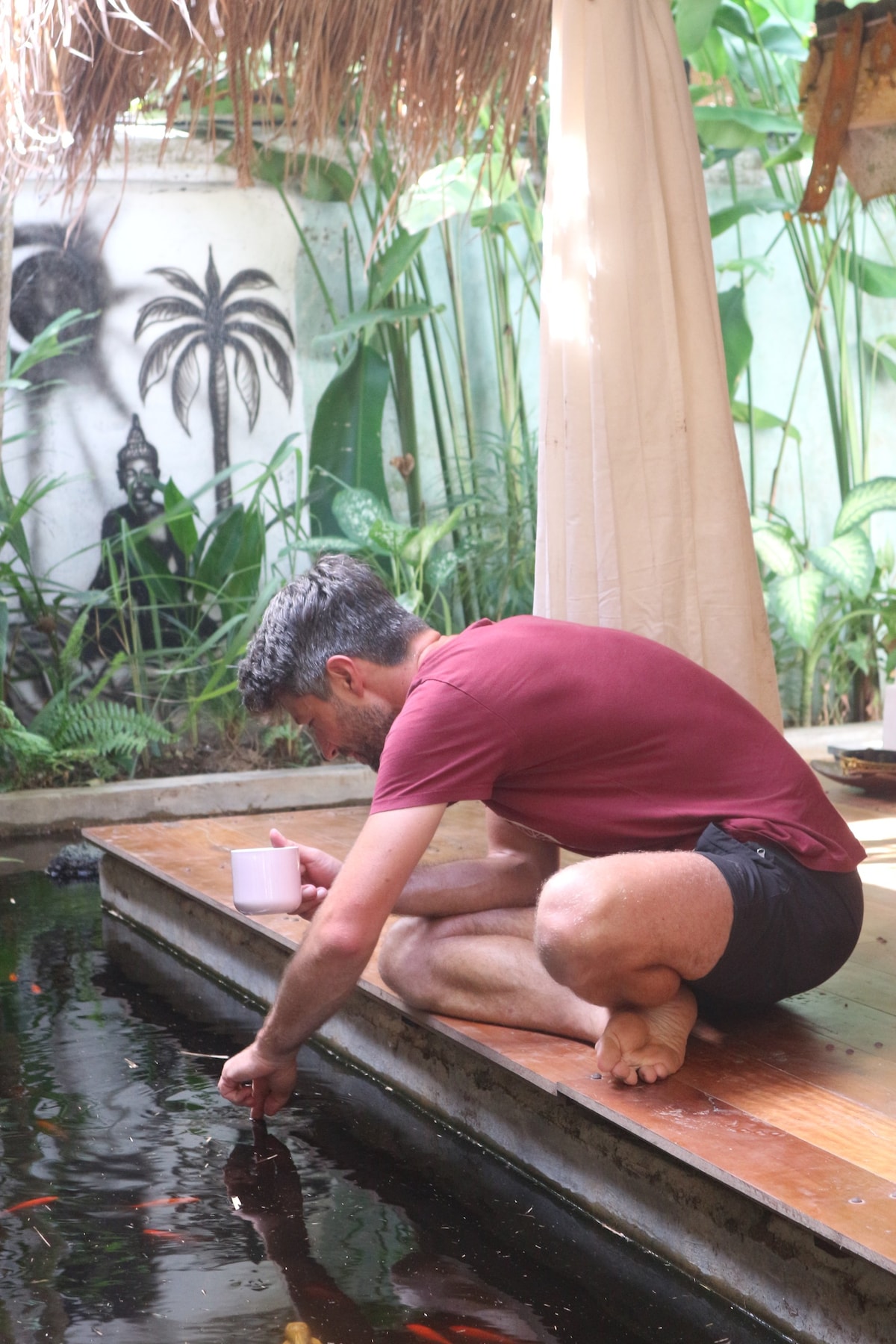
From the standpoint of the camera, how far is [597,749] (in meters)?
2.03

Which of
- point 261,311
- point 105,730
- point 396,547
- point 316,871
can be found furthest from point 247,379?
point 316,871

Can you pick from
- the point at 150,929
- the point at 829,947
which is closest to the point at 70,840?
the point at 150,929

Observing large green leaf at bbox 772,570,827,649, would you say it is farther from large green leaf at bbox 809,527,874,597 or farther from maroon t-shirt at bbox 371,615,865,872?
maroon t-shirt at bbox 371,615,865,872

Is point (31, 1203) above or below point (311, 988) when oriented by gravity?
below

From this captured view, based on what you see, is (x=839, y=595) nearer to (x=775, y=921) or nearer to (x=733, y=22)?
(x=733, y=22)

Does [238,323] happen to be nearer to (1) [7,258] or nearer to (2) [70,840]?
(1) [7,258]

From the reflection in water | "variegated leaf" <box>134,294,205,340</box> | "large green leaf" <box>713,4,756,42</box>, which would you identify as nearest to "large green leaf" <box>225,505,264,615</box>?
"variegated leaf" <box>134,294,205,340</box>

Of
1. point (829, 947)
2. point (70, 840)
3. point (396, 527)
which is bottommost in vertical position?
point (70, 840)

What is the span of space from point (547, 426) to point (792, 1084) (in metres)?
1.36

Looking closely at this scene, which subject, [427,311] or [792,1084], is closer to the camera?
[792,1084]

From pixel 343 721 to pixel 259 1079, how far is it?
1.75 ft

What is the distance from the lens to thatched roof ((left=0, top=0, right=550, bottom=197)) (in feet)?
11.5

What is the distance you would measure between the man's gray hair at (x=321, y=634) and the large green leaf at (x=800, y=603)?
3244mm

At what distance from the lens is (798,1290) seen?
1.63m
